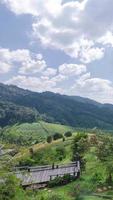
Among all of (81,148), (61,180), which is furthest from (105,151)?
(61,180)

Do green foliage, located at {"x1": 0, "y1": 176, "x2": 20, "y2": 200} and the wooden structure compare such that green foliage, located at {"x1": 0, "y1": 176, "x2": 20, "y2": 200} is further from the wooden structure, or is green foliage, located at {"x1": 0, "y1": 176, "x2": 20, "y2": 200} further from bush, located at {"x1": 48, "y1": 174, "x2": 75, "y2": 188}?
bush, located at {"x1": 48, "y1": 174, "x2": 75, "y2": 188}

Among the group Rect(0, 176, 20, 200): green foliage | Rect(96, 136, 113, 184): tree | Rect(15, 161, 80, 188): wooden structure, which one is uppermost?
Rect(96, 136, 113, 184): tree

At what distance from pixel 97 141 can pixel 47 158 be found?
24469mm

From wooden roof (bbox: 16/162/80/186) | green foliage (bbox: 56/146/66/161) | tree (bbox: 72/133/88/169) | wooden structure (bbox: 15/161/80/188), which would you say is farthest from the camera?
green foliage (bbox: 56/146/66/161)

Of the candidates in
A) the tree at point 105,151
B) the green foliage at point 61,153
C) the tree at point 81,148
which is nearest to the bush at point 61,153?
the green foliage at point 61,153

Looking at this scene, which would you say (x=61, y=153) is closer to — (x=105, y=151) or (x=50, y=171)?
(x=50, y=171)

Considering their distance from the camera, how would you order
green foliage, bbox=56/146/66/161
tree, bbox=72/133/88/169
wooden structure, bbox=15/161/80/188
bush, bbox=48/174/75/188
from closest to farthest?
wooden structure, bbox=15/161/80/188 < bush, bbox=48/174/75/188 < tree, bbox=72/133/88/169 < green foliage, bbox=56/146/66/161

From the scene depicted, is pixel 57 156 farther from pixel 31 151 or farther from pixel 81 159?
pixel 81 159

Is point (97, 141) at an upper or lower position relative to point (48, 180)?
upper

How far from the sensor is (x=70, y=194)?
7500 cm

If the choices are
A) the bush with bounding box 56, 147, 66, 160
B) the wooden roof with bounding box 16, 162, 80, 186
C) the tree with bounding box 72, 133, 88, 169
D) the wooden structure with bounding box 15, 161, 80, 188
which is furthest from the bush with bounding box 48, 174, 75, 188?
the bush with bounding box 56, 147, 66, 160

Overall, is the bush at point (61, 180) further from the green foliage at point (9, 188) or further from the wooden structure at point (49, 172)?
the green foliage at point (9, 188)

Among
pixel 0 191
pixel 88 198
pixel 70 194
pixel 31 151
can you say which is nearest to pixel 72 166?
pixel 70 194

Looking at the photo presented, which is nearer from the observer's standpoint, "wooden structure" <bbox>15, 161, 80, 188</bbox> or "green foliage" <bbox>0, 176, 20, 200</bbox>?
"green foliage" <bbox>0, 176, 20, 200</bbox>
